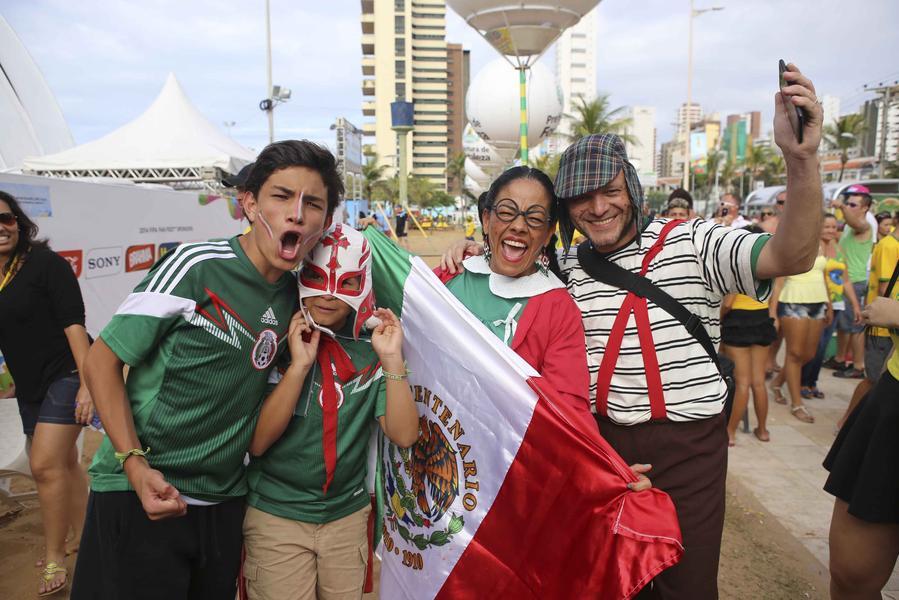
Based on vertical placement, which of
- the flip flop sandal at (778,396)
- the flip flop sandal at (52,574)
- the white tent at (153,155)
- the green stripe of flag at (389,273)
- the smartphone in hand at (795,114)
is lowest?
the flip flop sandal at (778,396)

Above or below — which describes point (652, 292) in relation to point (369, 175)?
below

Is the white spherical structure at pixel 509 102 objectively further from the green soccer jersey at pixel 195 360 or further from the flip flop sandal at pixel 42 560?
the green soccer jersey at pixel 195 360

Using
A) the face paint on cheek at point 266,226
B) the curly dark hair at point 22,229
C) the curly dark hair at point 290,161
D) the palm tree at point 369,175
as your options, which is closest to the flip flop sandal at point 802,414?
the curly dark hair at point 290,161

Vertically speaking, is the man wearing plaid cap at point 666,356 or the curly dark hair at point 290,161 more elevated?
the curly dark hair at point 290,161

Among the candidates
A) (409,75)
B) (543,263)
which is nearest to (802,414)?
(543,263)

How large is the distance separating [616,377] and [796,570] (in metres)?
2.49

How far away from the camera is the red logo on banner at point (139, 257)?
22.5 feet

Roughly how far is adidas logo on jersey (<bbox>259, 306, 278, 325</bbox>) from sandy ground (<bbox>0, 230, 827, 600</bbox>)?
7.14ft

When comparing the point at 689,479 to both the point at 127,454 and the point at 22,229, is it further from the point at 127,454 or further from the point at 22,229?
the point at 22,229

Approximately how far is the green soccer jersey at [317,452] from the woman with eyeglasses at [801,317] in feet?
18.4

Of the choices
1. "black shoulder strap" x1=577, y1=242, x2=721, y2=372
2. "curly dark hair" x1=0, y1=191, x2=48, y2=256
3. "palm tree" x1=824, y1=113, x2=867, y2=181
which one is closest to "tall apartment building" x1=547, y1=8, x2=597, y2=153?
"palm tree" x1=824, y1=113, x2=867, y2=181

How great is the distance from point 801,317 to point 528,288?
17.8 ft

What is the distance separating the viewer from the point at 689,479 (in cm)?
213

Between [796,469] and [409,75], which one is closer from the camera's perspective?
[796,469]
